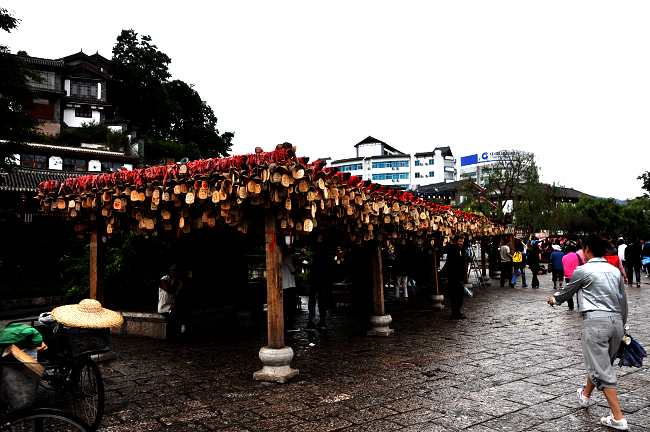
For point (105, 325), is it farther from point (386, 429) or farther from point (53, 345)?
point (386, 429)

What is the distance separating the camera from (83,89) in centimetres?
5466

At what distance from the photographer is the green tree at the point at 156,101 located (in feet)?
189

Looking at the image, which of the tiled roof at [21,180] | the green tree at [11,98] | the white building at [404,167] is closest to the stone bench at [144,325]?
the green tree at [11,98]

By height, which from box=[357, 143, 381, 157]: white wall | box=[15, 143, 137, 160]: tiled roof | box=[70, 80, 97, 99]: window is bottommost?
box=[15, 143, 137, 160]: tiled roof

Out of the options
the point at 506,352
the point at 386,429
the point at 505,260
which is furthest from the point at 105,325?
the point at 505,260

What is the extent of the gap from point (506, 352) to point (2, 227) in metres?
25.6

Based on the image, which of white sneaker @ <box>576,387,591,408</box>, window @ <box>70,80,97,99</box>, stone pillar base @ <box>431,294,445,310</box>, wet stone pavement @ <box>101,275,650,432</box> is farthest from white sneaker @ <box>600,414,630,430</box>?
window @ <box>70,80,97,99</box>

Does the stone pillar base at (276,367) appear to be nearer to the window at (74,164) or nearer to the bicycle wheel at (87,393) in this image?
the bicycle wheel at (87,393)

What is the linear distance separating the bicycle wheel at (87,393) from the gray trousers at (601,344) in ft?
15.2

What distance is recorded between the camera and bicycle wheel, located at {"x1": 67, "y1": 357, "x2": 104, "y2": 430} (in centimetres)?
453

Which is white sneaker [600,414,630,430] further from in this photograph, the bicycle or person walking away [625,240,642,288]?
person walking away [625,240,642,288]

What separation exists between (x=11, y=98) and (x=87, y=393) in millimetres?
18414

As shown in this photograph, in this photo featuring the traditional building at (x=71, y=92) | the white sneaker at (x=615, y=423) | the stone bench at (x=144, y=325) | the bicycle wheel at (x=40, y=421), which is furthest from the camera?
the traditional building at (x=71, y=92)

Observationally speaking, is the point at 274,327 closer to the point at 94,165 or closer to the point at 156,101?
the point at 94,165
